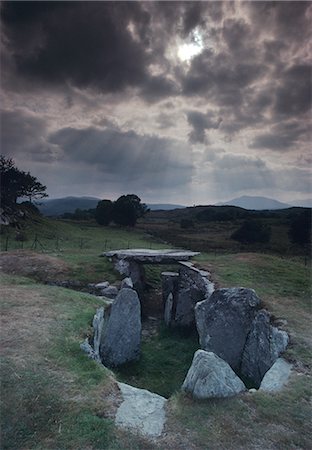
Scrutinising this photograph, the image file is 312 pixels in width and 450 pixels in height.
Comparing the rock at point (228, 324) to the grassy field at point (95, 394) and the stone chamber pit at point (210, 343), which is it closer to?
the stone chamber pit at point (210, 343)

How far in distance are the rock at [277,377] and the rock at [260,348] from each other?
0.88 meters

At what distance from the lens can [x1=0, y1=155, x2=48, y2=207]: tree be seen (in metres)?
53.8

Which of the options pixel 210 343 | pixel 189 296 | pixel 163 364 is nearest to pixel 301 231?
pixel 189 296

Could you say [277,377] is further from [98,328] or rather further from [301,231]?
[301,231]

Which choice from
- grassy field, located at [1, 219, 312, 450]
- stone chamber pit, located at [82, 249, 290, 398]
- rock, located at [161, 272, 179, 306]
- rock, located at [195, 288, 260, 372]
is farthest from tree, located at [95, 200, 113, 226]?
rock, located at [195, 288, 260, 372]

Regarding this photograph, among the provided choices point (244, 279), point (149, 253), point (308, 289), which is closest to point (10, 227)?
point (149, 253)

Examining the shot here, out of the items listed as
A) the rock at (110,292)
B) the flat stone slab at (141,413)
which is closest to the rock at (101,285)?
the rock at (110,292)

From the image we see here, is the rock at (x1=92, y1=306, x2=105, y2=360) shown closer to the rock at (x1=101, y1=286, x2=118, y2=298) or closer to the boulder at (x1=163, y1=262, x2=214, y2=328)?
the rock at (x1=101, y1=286, x2=118, y2=298)

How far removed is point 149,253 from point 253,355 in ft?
39.1

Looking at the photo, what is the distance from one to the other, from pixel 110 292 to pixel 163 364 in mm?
5696

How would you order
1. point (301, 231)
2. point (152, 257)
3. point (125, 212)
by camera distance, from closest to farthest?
point (152, 257)
point (301, 231)
point (125, 212)

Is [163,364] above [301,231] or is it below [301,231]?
→ below

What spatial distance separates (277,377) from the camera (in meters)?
9.18

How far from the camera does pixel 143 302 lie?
74.2ft
